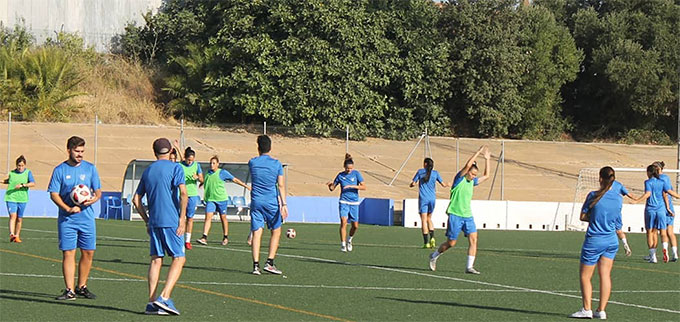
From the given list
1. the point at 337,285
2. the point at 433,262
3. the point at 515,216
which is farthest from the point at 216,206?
the point at 515,216

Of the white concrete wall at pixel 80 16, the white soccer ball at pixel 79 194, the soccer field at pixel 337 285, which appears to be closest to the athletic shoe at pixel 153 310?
the soccer field at pixel 337 285

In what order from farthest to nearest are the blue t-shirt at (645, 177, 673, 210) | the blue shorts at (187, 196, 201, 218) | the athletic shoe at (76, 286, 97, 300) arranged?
the blue shorts at (187, 196, 201, 218) < the blue t-shirt at (645, 177, 673, 210) < the athletic shoe at (76, 286, 97, 300)

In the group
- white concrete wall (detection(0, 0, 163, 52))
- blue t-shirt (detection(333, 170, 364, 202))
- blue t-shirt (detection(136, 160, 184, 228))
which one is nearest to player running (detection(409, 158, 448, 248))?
blue t-shirt (detection(333, 170, 364, 202))

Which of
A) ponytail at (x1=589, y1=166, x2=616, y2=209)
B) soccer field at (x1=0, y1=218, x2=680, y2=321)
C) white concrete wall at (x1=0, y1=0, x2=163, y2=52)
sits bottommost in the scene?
soccer field at (x1=0, y1=218, x2=680, y2=321)

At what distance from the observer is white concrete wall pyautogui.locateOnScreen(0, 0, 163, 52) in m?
53.6

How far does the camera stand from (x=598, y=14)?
60.0m

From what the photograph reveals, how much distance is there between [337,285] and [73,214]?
4027 millimetres

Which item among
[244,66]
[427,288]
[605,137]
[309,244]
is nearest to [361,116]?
[244,66]

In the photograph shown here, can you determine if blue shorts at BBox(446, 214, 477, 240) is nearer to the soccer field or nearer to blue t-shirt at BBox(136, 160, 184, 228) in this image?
the soccer field

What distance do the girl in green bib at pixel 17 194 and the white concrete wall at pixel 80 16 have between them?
106ft

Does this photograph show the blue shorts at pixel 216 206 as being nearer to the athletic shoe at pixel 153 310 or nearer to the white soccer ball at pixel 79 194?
the white soccer ball at pixel 79 194

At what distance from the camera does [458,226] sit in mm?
17172

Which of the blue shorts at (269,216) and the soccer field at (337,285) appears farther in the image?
the blue shorts at (269,216)

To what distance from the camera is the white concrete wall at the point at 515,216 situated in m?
34.8
